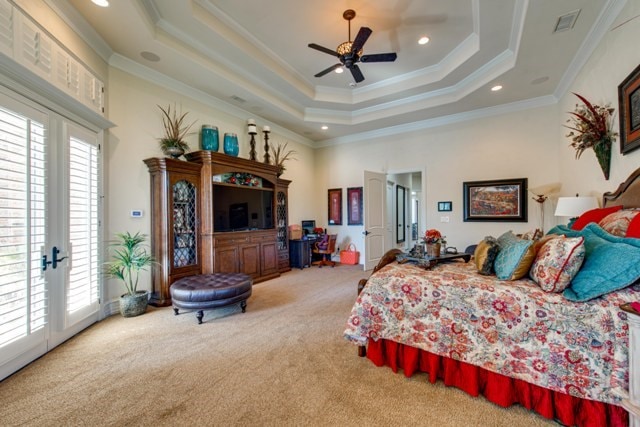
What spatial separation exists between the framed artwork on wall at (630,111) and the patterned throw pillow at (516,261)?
1.44 m

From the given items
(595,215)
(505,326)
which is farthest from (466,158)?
(505,326)

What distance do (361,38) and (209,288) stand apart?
3391 mm

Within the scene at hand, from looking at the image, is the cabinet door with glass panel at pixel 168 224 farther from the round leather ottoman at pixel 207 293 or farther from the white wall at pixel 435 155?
the round leather ottoman at pixel 207 293

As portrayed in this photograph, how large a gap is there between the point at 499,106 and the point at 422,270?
449cm

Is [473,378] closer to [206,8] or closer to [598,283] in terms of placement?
[598,283]

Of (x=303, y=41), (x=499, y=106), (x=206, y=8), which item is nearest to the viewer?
(x=206, y=8)

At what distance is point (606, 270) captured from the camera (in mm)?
1523

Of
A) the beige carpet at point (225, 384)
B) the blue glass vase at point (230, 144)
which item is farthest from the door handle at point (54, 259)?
the blue glass vase at point (230, 144)

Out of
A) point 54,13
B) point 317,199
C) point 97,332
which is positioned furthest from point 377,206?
point 54,13

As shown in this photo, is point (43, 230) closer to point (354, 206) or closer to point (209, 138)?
point (209, 138)

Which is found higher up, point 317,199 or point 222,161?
point 222,161

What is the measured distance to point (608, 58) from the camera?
8.92ft

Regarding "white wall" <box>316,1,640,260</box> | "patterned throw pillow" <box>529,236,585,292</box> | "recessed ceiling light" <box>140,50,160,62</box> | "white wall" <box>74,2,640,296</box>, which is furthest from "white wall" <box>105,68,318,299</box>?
"patterned throw pillow" <box>529,236,585,292</box>

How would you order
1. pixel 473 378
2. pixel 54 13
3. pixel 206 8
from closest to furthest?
pixel 473 378, pixel 54 13, pixel 206 8
